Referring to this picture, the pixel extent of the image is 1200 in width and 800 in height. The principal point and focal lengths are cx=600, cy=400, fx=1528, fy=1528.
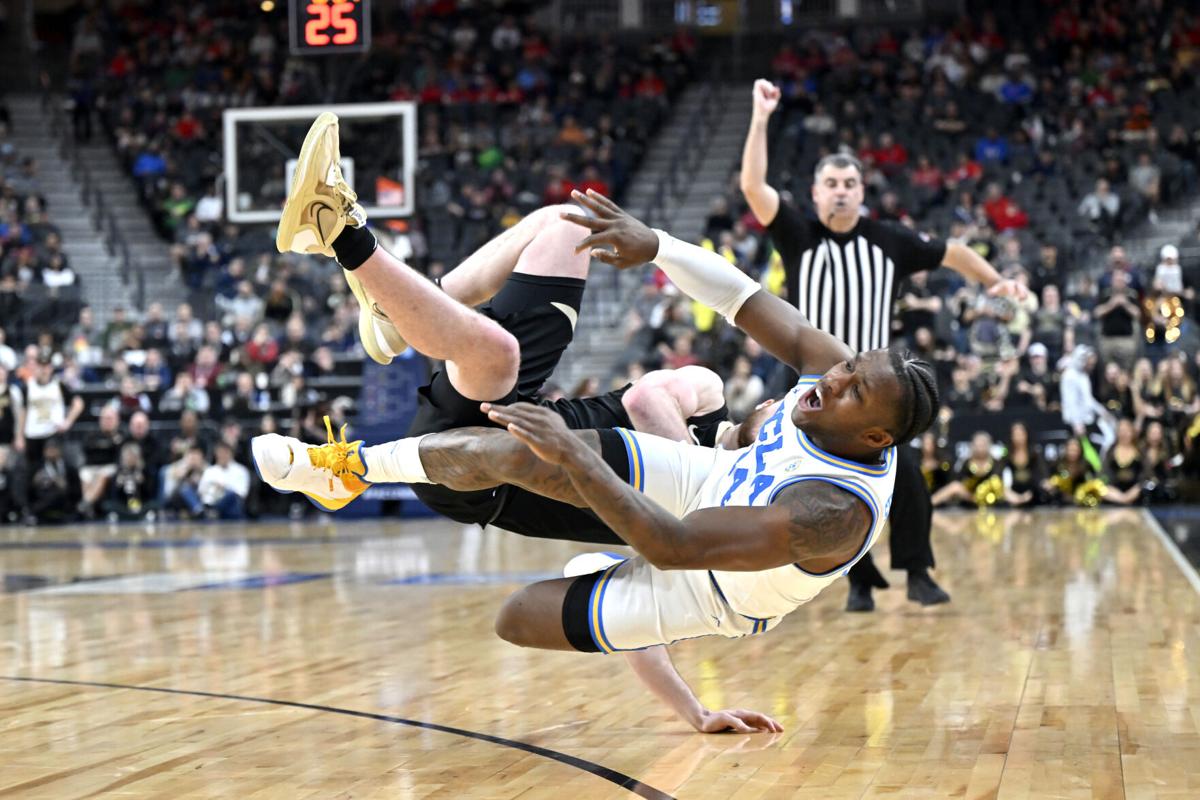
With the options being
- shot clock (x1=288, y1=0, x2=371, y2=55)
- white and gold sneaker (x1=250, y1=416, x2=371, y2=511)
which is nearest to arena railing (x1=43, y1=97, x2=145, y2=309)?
shot clock (x1=288, y1=0, x2=371, y2=55)

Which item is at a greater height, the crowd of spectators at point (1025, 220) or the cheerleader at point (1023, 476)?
the crowd of spectators at point (1025, 220)

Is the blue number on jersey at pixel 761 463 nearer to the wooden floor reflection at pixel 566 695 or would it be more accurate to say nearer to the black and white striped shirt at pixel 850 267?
the wooden floor reflection at pixel 566 695

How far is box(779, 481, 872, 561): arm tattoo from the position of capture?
3.88 metres

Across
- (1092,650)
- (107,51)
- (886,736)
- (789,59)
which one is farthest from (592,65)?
(886,736)

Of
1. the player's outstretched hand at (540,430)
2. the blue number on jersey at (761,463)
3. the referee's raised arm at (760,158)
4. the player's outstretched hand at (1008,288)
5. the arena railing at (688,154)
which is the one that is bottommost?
the blue number on jersey at (761,463)

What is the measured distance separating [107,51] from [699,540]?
2492 centimetres

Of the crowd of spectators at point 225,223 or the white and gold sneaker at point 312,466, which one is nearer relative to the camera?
the white and gold sneaker at point 312,466

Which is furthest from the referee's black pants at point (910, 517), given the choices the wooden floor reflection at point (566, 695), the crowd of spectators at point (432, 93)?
the crowd of spectators at point (432, 93)

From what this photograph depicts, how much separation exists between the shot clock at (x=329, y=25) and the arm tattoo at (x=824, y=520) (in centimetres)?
933

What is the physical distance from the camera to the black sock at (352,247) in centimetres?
461

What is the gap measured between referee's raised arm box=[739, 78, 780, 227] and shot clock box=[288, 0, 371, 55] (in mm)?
6171

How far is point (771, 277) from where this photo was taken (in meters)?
16.9

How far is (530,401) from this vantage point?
5195mm

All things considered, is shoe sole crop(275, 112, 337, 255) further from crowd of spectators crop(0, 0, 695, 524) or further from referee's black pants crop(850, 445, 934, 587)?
crowd of spectators crop(0, 0, 695, 524)
